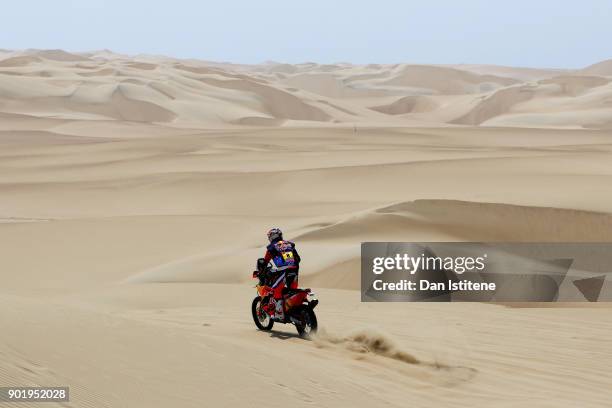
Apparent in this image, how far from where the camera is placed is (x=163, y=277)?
14.9 meters

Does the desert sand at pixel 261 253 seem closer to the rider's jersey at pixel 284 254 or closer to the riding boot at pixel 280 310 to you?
the riding boot at pixel 280 310

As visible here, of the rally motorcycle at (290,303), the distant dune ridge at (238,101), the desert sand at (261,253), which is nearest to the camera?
the desert sand at (261,253)

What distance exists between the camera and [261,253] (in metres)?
15.6

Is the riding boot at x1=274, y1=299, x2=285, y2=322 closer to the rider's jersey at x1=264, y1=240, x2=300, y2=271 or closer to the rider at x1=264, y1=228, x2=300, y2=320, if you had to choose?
the rider at x1=264, y1=228, x2=300, y2=320

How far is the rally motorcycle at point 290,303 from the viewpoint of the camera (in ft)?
28.2

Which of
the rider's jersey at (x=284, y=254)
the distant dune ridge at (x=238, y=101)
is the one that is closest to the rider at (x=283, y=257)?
the rider's jersey at (x=284, y=254)

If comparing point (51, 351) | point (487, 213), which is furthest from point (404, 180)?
point (51, 351)

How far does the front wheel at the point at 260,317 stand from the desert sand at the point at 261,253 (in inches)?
7.5

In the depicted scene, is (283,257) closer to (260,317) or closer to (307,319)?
(307,319)

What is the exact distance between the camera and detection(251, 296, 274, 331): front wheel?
9.09m

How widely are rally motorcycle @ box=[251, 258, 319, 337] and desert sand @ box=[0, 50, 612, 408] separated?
0.15 m

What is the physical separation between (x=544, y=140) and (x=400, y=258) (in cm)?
3998

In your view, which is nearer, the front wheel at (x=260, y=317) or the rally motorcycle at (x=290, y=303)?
the rally motorcycle at (x=290, y=303)

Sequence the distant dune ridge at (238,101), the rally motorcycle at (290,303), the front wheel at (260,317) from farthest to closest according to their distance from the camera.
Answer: the distant dune ridge at (238,101) < the front wheel at (260,317) < the rally motorcycle at (290,303)
